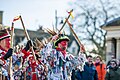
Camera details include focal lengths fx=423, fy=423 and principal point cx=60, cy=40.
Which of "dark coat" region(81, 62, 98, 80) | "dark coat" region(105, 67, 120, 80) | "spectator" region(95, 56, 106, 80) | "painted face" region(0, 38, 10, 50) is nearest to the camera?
"painted face" region(0, 38, 10, 50)

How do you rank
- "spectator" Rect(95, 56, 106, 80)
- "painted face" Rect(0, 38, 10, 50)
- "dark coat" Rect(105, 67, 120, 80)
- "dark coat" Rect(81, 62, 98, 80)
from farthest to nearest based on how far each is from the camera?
"spectator" Rect(95, 56, 106, 80), "dark coat" Rect(81, 62, 98, 80), "dark coat" Rect(105, 67, 120, 80), "painted face" Rect(0, 38, 10, 50)

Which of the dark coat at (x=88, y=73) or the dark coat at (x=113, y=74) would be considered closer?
the dark coat at (x=113, y=74)

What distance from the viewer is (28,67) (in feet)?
40.3

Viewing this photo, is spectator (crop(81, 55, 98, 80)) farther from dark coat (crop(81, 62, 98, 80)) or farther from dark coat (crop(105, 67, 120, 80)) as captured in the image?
dark coat (crop(105, 67, 120, 80))

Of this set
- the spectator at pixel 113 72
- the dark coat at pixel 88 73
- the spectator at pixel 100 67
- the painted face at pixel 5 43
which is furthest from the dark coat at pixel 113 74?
the painted face at pixel 5 43

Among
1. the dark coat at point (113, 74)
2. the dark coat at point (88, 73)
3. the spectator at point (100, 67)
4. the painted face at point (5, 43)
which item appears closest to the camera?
the painted face at point (5, 43)

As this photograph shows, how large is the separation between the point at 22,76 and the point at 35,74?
1.30 ft

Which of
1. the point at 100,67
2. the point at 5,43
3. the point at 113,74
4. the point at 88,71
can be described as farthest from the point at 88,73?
the point at 5,43

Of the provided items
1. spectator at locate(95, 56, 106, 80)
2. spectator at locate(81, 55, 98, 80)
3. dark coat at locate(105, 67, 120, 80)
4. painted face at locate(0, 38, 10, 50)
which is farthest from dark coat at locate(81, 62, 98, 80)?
painted face at locate(0, 38, 10, 50)

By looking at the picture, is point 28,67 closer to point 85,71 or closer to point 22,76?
point 22,76

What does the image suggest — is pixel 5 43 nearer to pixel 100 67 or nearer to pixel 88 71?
pixel 88 71

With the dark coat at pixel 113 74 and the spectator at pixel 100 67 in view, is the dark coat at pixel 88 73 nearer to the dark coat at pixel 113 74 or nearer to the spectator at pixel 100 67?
the dark coat at pixel 113 74

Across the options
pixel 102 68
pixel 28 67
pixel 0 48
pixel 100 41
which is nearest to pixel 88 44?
pixel 100 41

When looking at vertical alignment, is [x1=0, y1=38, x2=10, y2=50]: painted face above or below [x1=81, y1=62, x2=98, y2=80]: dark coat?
above
